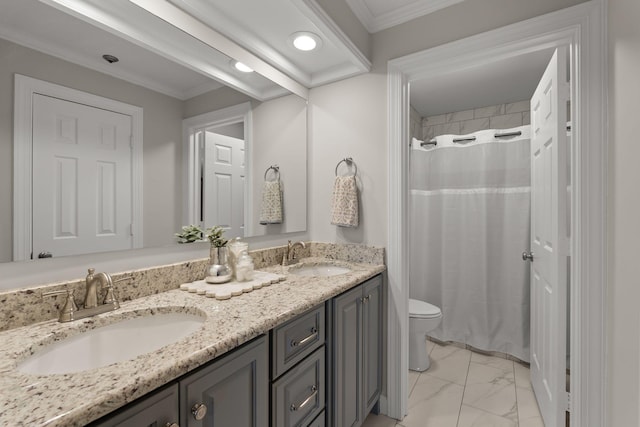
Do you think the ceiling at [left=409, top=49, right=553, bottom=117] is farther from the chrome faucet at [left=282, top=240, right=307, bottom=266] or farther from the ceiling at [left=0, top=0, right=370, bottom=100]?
the chrome faucet at [left=282, top=240, right=307, bottom=266]

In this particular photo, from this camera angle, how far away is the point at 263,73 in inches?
69.7

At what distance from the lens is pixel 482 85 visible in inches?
105

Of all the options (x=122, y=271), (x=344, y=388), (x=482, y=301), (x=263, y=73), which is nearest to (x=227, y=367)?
(x=122, y=271)

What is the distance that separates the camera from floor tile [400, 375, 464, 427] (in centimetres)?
175

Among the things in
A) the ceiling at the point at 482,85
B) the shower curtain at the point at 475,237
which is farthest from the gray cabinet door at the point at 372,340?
the ceiling at the point at 482,85

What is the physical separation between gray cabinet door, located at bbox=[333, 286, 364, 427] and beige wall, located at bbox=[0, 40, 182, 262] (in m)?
0.84

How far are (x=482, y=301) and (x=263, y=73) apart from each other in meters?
2.55

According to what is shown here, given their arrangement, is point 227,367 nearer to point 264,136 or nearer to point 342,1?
point 264,136

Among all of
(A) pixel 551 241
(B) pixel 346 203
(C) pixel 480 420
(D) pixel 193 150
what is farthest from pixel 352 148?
(C) pixel 480 420

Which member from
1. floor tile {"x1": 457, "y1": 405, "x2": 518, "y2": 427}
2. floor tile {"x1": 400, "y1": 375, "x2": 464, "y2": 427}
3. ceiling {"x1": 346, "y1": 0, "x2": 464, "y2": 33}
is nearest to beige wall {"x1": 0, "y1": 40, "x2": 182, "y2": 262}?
ceiling {"x1": 346, "y1": 0, "x2": 464, "y2": 33}

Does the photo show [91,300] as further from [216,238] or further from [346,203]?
[346,203]

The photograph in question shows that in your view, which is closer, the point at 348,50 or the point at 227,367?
the point at 227,367

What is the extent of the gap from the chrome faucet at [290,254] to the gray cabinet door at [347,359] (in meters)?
0.52

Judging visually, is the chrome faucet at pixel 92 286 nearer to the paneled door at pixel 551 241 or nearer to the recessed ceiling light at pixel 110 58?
the recessed ceiling light at pixel 110 58
